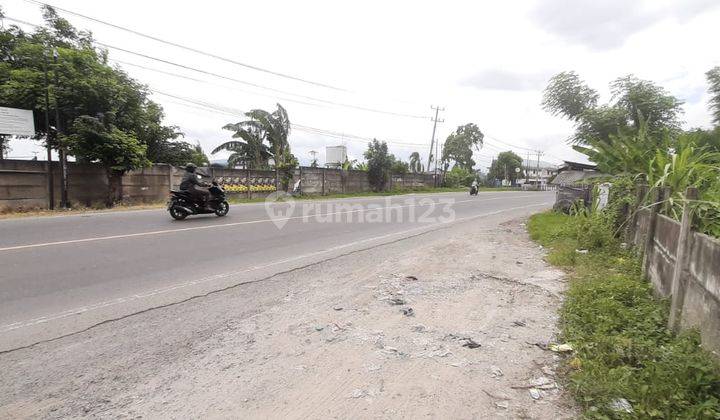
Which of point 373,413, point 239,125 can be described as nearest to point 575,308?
point 373,413

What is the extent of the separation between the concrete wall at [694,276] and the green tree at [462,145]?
180 ft

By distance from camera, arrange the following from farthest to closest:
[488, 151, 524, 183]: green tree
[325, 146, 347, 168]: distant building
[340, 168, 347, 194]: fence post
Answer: [488, 151, 524, 183]: green tree → [325, 146, 347, 168]: distant building → [340, 168, 347, 194]: fence post

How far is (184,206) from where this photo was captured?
11.0 meters

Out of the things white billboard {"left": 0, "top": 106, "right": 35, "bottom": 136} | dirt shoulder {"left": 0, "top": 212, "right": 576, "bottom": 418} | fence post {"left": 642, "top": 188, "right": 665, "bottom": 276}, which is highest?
white billboard {"left": 0, "top": 106, "right": 35, "bottom": 136}

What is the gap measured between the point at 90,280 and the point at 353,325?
385 cm

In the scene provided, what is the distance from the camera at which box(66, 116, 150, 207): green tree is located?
1396cm

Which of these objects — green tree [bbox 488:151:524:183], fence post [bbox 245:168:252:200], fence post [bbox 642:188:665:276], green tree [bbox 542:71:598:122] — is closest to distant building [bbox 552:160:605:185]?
green tree [bbox 542:71:598:122]

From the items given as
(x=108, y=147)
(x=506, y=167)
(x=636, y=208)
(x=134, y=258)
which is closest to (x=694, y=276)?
(x=636, y=208)

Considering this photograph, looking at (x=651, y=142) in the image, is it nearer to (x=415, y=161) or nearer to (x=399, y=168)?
(x=399, y=168)

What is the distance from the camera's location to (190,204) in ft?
36.6

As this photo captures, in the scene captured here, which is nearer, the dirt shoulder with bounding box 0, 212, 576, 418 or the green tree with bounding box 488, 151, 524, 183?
the dirt shoulder with bounding box 0, 212, 576, 418

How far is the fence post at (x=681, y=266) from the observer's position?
133 inches

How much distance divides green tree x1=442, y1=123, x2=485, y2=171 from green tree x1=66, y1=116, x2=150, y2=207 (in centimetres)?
4854

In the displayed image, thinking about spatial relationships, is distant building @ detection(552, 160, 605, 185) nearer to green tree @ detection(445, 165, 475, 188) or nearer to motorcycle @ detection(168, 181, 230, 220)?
Result: motorcycle @ detection(168, 181, 230, 220)
